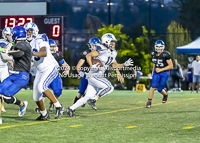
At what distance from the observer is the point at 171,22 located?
29875mm

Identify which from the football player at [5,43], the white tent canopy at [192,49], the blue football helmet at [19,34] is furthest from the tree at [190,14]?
the blue football helmet at [19,34]

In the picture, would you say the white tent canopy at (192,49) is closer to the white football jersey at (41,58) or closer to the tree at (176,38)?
the tree at (176,38)

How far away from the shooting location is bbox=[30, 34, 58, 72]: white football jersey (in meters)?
8.33

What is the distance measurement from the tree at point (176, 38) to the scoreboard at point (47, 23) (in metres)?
10.8

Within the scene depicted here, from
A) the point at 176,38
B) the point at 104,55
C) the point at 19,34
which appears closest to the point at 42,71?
the point at 19,34

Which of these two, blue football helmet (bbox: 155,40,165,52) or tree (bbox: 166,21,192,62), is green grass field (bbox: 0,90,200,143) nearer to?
blue football helmet (bbox: 155,40,165,52)

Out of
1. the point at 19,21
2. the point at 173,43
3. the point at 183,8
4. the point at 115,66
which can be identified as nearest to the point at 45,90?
the point at 115,66

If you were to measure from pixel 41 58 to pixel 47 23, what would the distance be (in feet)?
35.5

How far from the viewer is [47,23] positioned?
19188mm

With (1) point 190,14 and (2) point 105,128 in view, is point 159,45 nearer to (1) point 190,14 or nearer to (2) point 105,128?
(2) point 105,128

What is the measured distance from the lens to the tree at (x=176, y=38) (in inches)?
1105

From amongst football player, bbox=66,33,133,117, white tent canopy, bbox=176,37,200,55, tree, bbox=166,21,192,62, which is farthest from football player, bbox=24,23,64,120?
tree, bbox=166,21,192,62

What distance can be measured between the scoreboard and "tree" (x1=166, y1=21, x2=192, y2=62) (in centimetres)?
1080

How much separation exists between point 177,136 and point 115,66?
151 inches
